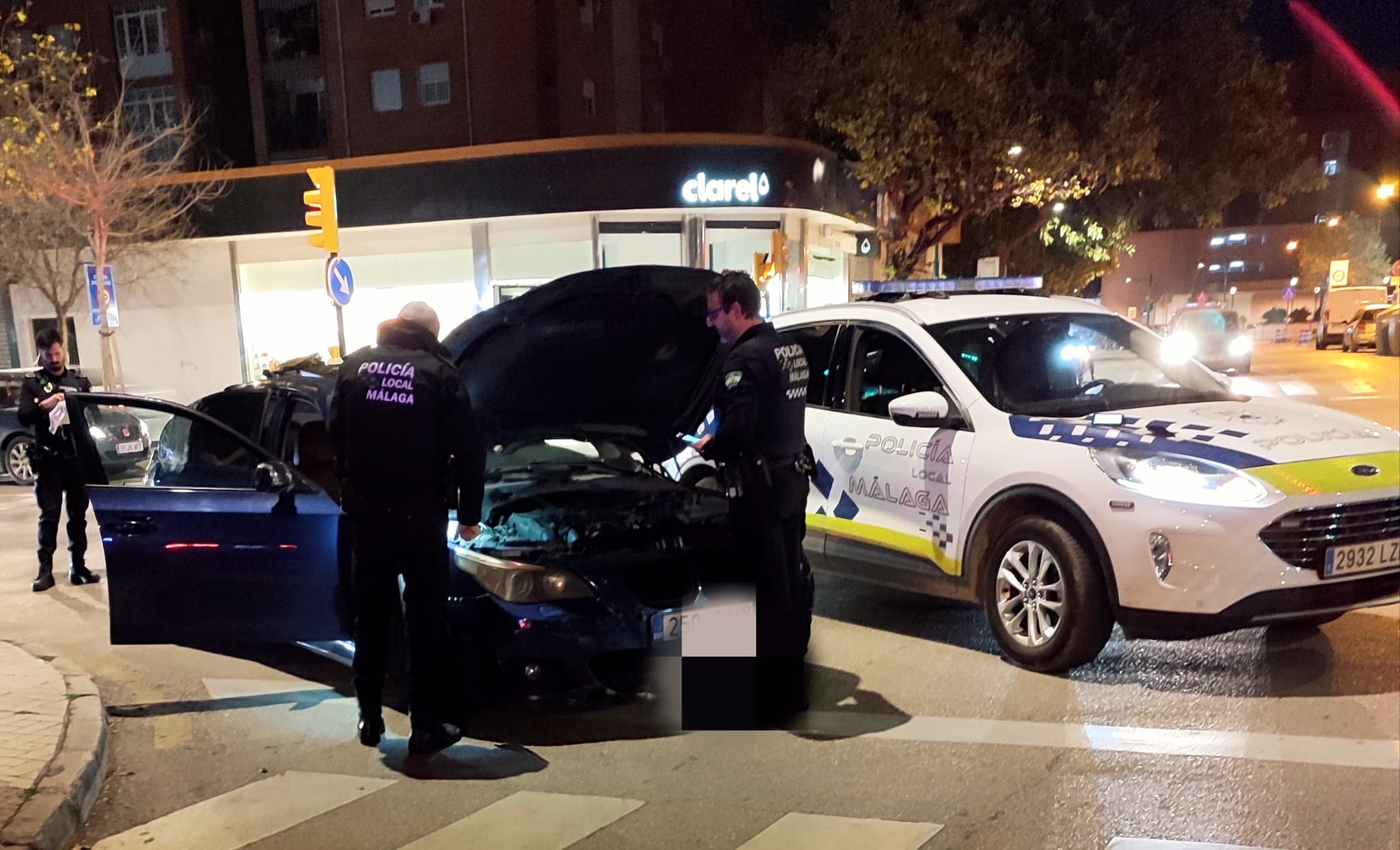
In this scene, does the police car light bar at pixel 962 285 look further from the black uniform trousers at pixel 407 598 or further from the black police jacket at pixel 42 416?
the black police jacket at pixel 42 416

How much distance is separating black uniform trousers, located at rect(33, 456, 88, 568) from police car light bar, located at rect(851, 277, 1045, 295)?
5.70 m

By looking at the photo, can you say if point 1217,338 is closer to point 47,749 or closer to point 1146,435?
point 1146,435

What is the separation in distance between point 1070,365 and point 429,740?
150 inches

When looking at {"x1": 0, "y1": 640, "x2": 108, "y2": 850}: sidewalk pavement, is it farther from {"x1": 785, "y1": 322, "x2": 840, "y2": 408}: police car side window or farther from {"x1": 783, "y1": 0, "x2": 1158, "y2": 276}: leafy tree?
{"x1": 783, "y1": 0, "x2": 1158, "y2": 276}: leafy tree

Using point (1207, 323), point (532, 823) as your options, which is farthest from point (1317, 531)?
Answer: point (1207, 323)

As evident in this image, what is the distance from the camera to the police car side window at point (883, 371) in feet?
18.4

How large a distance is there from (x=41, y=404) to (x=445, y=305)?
635 inches

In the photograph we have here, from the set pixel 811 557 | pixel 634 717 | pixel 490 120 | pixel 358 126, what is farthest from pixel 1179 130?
pixel 634 717

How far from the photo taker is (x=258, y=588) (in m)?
4.58

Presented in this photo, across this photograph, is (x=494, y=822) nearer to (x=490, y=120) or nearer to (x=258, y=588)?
(x=258, y=588)

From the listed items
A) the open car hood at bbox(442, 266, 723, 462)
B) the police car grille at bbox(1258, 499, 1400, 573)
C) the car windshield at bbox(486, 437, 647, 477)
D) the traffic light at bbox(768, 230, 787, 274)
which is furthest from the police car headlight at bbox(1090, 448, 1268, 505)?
the traffic light at bbox(768, 230, 787, 274)

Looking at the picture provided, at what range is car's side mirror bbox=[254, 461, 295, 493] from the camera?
4539mm

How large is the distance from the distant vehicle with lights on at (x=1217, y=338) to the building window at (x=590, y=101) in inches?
615

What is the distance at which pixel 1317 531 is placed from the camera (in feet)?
14.1
